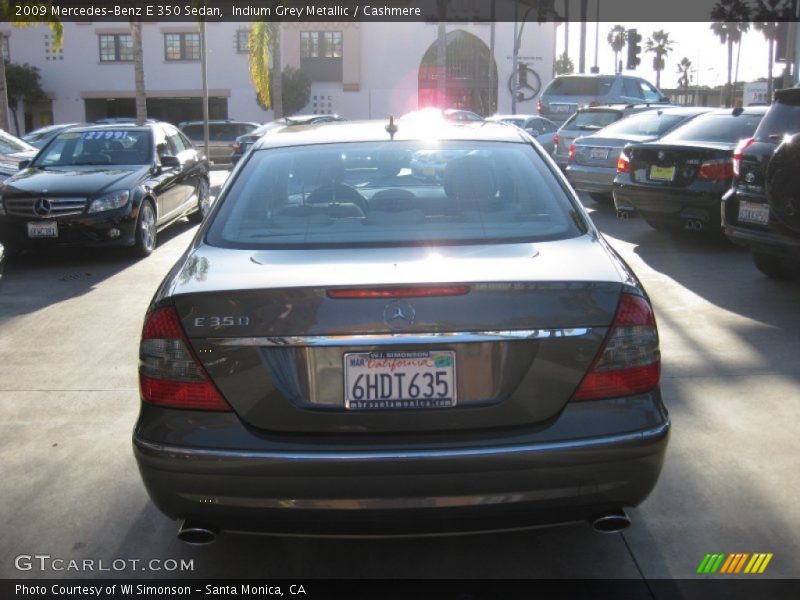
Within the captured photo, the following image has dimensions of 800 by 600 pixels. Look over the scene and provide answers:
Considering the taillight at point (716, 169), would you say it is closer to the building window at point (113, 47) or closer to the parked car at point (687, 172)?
the parked car at point (687, 172)

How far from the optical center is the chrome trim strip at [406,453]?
279cm

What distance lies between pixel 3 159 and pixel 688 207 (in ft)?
28.9

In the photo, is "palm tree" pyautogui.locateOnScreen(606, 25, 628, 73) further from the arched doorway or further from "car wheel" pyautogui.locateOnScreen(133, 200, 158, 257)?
"car wheel" pyautogui.locateOnScreen(133, 200, 158, 257)

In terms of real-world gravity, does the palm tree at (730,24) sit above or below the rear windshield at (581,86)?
above

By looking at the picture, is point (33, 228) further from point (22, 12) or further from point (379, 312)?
point (22, 12)

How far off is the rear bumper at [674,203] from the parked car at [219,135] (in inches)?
777

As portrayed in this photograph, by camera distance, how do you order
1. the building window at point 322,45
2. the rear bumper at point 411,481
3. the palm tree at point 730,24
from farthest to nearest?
1. the palm tree at point 730,24
2. the building window at point 322,45
3. the rear bumper at point 411,481

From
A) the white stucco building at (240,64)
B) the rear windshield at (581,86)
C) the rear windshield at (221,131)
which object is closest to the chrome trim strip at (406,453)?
the rear windshield at (581,86)

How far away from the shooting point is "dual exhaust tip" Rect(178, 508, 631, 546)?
2.98 metres

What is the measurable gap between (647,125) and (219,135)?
1871 cm

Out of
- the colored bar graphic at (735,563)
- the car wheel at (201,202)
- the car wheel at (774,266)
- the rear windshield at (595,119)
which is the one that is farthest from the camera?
the rear windshield at (595,119)

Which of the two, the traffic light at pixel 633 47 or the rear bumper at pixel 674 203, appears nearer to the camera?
the rear bumper at pixel 674 203

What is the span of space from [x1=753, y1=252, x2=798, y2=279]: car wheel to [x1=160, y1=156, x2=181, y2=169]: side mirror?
21.6 ft

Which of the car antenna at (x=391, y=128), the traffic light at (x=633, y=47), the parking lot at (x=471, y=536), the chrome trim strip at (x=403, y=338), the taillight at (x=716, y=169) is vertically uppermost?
the traffic light at (x=633, y=47)
